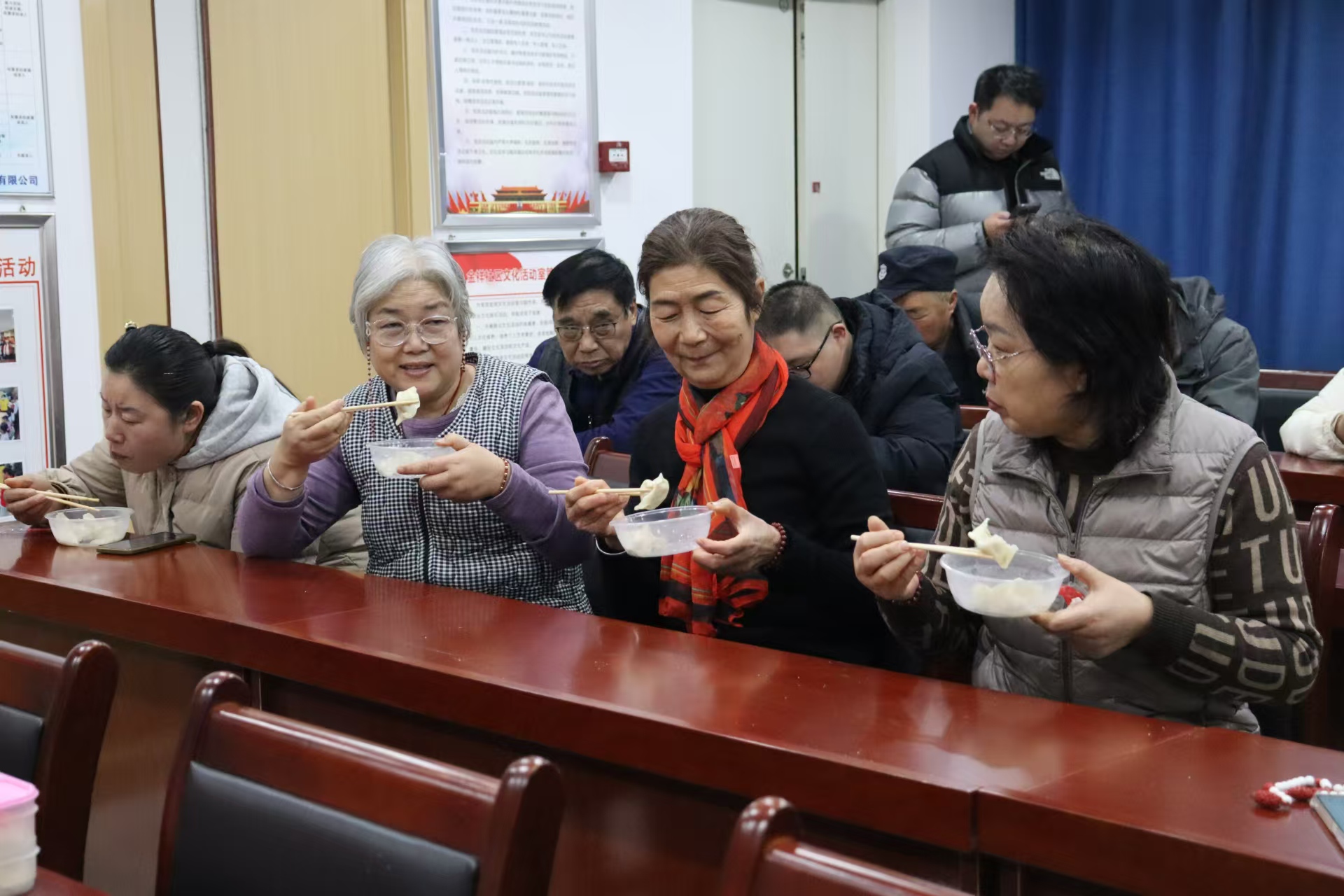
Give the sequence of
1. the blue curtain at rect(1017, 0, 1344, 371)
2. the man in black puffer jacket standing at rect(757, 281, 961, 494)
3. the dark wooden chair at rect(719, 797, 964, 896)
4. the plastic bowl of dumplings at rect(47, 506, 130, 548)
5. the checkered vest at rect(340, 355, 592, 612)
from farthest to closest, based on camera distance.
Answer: the blue curtain at rect(1017, 0, 1344, 371), the man in black puffer jacket standing at rect(757, 281, 961, 494), the plastic bowl of dumplings at rect(47, 506, 130, 548), the checkered vest at rect(340, 355, 592, 612), the dark wooden chair at rect(719, 797, 964, 896)

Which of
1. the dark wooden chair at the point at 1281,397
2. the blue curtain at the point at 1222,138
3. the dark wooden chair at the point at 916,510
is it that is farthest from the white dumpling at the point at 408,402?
the blue curtain at the point at 1222,138

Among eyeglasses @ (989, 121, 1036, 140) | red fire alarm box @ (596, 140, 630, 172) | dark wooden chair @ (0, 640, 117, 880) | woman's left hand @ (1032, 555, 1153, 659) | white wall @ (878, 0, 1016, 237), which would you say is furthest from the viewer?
white wall @ (878, 0, 1016, 237)

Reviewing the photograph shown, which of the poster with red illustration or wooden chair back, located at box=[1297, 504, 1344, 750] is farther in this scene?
the poster with red illustration

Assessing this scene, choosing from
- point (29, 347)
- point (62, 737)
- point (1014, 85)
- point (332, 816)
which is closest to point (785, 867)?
point (332, 816)

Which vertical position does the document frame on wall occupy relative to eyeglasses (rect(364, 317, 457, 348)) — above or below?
above

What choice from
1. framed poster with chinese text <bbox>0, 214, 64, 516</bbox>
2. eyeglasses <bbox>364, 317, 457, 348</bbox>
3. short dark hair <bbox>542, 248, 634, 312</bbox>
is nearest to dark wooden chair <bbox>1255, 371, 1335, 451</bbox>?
short dark hair <bbox>542, 248, 634, 312</bbox>

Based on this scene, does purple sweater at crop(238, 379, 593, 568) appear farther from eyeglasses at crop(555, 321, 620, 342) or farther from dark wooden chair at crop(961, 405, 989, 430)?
dark wooden chair at crop(961, 405, 989, 430)

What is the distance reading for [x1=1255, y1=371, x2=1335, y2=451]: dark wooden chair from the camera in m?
4.42

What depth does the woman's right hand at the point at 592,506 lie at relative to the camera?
6.73ft

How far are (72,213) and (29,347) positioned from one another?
0.37 meters

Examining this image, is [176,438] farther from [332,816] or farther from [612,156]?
[612,156]

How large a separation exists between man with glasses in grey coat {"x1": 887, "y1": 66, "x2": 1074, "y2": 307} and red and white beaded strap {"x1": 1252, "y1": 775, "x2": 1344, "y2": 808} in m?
4.14

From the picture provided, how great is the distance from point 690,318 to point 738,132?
3.78 metres

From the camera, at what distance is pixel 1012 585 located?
5.08 feet
